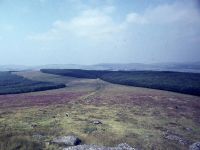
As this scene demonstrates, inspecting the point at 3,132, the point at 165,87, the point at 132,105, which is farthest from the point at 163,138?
the point at 165,87

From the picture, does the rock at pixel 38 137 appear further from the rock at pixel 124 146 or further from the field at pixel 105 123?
the rock at pixel 124 146

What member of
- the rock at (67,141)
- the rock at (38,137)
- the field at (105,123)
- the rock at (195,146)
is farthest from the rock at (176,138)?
the rock at (38,137)

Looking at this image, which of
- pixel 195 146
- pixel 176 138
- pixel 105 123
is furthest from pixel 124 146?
pixel 105 123

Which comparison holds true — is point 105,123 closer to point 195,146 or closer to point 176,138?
point 176,138

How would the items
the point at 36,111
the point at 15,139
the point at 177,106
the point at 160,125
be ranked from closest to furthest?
the point at 15,139 → the point at 160,125 → the point at 36,111 → the point at 177,106

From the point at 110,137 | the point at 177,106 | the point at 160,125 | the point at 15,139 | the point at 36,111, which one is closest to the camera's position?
the point at 15,139

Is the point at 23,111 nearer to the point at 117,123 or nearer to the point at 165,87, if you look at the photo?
the point at 117,123

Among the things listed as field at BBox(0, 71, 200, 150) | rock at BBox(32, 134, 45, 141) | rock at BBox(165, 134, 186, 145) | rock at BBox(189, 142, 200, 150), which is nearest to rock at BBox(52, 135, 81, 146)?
field at BBox(0, 71, 200, 150)

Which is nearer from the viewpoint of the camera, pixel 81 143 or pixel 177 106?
pixel 81 143
